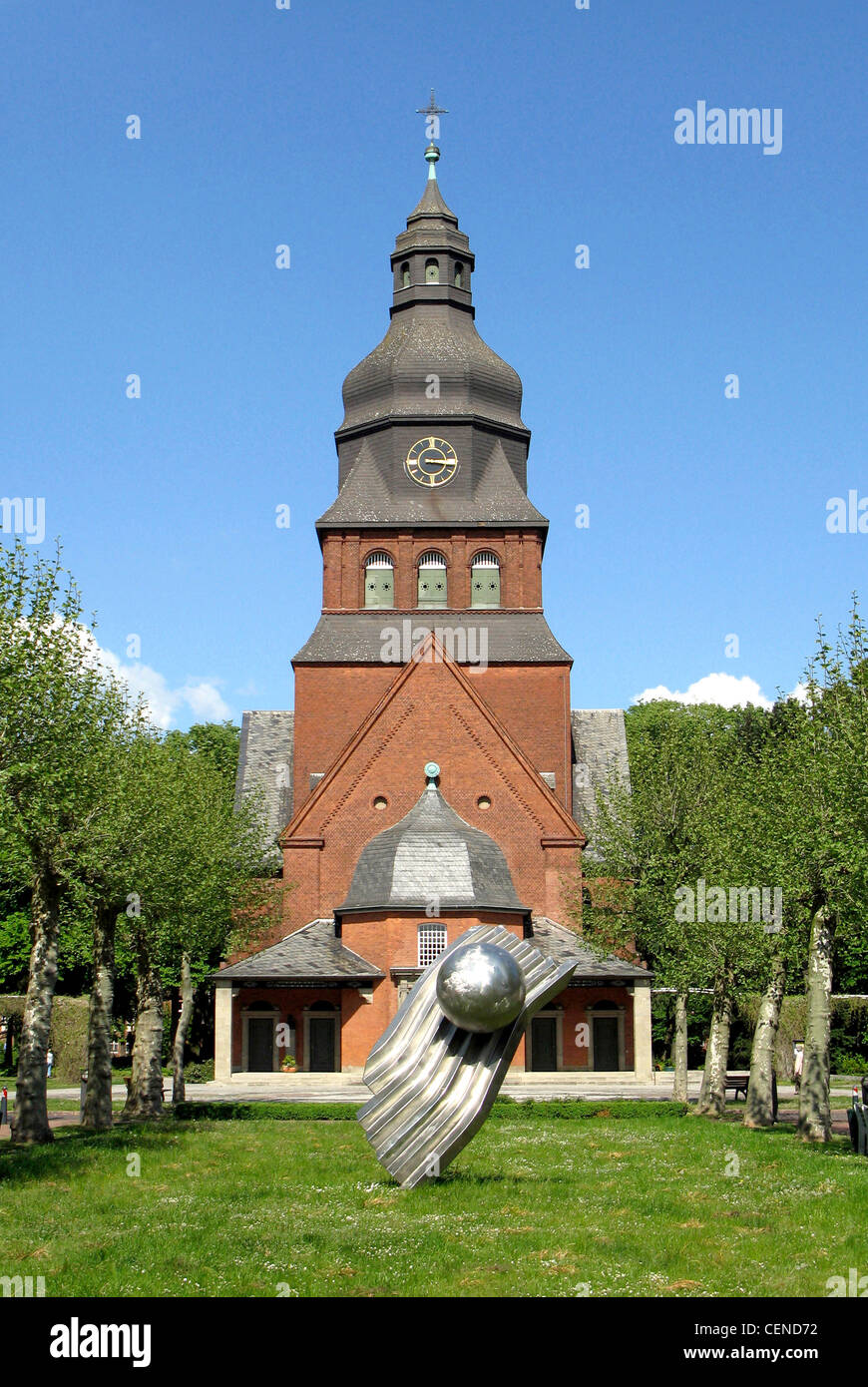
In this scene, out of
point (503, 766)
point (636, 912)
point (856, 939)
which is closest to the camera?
point (856, 939)

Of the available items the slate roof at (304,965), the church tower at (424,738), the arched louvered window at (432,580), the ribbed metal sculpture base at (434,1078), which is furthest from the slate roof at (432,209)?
the ribbed metal sculpture base at (434,1078)

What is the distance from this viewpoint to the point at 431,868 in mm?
51031

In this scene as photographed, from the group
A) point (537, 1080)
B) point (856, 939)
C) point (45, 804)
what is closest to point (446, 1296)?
point (45, 804)

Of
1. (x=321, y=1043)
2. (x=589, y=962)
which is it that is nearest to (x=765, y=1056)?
(x=589, y=962)

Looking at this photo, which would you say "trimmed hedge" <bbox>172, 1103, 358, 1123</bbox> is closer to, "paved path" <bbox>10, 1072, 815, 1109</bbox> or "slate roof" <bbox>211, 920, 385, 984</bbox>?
"paved path" <bbox>10, 1072, 815, 1109</bbox>

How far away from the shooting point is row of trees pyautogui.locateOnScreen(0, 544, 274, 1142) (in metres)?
24.6

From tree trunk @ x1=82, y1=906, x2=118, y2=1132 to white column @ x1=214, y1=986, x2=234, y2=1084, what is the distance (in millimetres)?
18291

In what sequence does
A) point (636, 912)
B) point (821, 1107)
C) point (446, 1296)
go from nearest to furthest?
point (446, 1296) < point (821, 1107) < point (636, 912)

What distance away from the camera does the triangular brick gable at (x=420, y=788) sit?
2168 inches

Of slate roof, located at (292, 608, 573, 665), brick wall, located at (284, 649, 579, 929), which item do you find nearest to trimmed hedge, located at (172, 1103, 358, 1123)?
brick wall, located at (284, 649, 579, 929)

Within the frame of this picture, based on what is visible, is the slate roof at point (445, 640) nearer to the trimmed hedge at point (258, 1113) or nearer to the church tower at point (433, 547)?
the church tower at point (433, 547)

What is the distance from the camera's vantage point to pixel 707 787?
47.6 m
